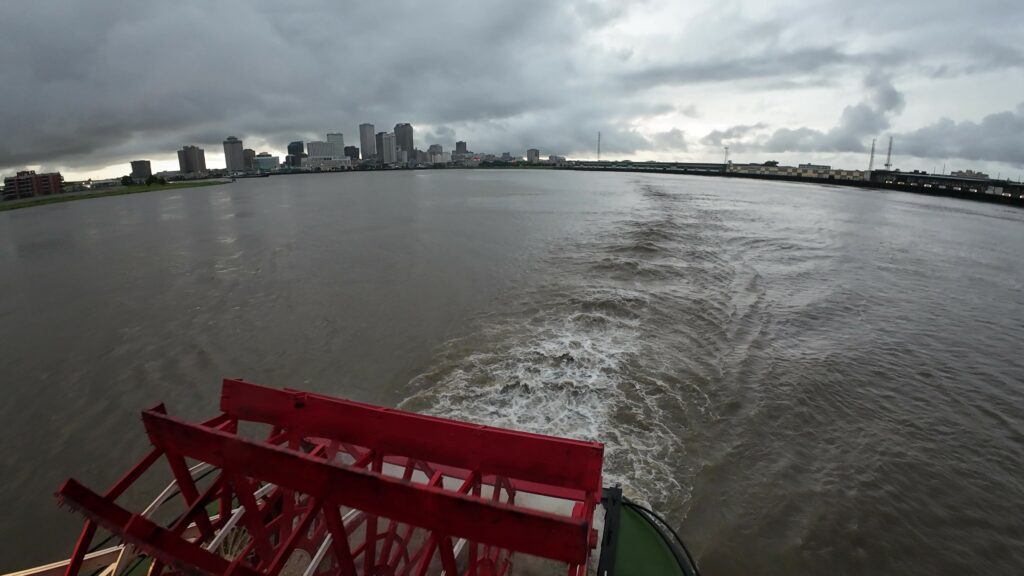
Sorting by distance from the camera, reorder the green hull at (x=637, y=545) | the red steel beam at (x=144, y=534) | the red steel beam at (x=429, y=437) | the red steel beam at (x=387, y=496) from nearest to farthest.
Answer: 1. the red steel beam at (x=387, y=496)
2. the red steel beam at (x=144, y=534)
3. the green hull at (x=637, y=545)
4. the red steel beam at (x=429, y=437)

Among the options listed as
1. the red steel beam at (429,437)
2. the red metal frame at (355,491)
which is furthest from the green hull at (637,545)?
the red steel beam at (429,437)

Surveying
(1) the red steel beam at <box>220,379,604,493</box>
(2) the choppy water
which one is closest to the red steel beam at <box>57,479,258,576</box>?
(1) the red steel beam at <box>220,379,604,493</box>

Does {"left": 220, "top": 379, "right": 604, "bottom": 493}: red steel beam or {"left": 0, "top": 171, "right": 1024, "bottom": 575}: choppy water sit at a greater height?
{"left": 220, "top": 379, "right": 604, "bottom": 493}: red steel beam

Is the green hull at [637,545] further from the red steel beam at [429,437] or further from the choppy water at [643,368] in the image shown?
the choppy water at [643,368]

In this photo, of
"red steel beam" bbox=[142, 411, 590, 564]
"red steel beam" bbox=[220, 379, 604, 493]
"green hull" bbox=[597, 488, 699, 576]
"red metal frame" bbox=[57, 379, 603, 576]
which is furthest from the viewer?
"red steel beam" bbox=[220, 379, 604, 493]

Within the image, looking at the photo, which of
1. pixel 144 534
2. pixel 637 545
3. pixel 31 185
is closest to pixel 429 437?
pixel 637 545

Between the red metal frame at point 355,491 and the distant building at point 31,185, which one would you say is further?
the distant building at point 31,185

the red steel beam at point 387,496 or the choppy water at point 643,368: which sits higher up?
the red steel beam at point 387,496

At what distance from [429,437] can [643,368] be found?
13.3ft

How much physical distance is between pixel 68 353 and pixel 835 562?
10.9 metres

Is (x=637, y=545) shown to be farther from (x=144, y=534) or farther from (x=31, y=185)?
(x=31, y=185)

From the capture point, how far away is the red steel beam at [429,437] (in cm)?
377

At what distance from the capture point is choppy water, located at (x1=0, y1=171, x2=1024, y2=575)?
457 centimetres

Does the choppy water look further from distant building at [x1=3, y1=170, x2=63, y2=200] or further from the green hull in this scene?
distant building at [x1=3, y1=170, x2=63, y2=200]
